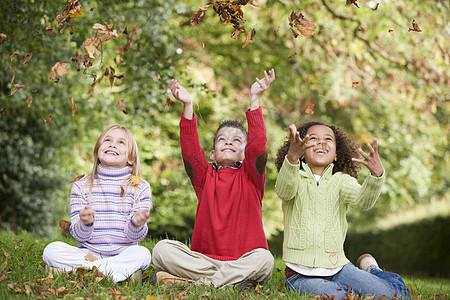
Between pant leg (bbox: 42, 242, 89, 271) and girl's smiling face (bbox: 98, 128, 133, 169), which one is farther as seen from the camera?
girl's smiling face (bbox: 98, 128, 133, 169)

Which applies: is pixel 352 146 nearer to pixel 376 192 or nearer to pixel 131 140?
pixel 376 192

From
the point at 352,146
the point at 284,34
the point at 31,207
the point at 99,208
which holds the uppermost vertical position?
the point at 284,34

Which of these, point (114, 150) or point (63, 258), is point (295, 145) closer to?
point (114, 150)

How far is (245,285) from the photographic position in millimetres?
3463

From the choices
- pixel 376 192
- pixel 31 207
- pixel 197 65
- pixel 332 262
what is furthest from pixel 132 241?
pixel 197 65

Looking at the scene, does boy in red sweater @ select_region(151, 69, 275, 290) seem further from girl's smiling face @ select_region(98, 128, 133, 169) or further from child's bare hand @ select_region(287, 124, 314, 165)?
girl's smiling face @ select_region(98, 128, 133, 169)

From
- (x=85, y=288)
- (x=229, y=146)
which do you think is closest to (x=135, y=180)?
(x=229, y=146)

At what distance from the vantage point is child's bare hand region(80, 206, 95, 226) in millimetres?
3467

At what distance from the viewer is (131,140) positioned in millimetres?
4031

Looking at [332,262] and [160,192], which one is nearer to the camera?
[332,262]

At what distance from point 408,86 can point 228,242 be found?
223 inches

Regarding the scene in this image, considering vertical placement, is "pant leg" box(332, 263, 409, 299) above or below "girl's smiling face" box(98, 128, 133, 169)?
below

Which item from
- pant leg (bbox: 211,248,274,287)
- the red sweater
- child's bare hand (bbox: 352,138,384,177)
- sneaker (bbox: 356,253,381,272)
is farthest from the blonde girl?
sneaker (bbox: 356,253,381,272)

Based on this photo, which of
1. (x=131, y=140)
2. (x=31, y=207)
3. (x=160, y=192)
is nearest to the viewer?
(x=131, y=140)
